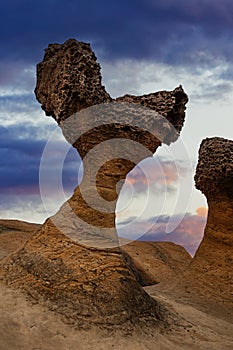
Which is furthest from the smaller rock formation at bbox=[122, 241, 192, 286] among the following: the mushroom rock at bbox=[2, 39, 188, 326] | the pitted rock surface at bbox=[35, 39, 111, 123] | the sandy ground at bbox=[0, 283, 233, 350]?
the pitted rock surface at bbox=[35, 39, 111, 123]

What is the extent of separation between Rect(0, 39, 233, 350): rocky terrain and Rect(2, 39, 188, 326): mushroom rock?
0.02 m

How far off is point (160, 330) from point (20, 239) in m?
10.6

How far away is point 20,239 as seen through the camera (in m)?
16.8

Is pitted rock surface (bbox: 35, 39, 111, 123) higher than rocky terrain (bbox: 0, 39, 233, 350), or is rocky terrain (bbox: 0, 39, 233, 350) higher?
pitted rock surface (bbox: 35, 39, 111, 123)

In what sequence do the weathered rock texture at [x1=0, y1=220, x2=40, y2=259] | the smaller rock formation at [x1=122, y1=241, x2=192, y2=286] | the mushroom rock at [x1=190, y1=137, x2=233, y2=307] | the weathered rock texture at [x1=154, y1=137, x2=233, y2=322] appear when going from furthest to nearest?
the weathered rock texture at [x1=0, y1=220, x2=40, y2=259] < the smaller rock formation at [x1=122, y1=241, x2=192, y2=286] < the mushroom rock at [x1=190, y1=137, x2=233, y2=307] < the weathered rock texture at [x1=154, y1=137, x2=233, y2=322]

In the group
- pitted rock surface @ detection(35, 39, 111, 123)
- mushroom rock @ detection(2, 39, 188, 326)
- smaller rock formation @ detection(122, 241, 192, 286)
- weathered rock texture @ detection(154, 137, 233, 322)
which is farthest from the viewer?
smaller rock formation @ detection(122, 241, 192, 286)

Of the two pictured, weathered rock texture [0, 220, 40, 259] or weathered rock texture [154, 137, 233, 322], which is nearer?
weathered rock texture [154, 137, 233, 322]

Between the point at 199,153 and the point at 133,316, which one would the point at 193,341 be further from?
the point at 199,153

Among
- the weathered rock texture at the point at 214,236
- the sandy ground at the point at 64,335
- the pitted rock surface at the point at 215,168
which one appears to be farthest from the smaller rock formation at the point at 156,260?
the sandy ground at the point at 64,335

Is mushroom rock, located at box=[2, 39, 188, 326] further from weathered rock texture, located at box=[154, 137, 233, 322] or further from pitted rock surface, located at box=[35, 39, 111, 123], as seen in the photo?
weathered rock texture, located at box=[154, 137, 233, 322]

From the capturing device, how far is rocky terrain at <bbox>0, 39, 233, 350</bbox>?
674cm

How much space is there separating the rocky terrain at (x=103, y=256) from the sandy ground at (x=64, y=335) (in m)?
0.02

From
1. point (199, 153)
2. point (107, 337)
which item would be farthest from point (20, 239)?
point (107, 337)

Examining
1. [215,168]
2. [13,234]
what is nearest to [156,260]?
[215,168]
